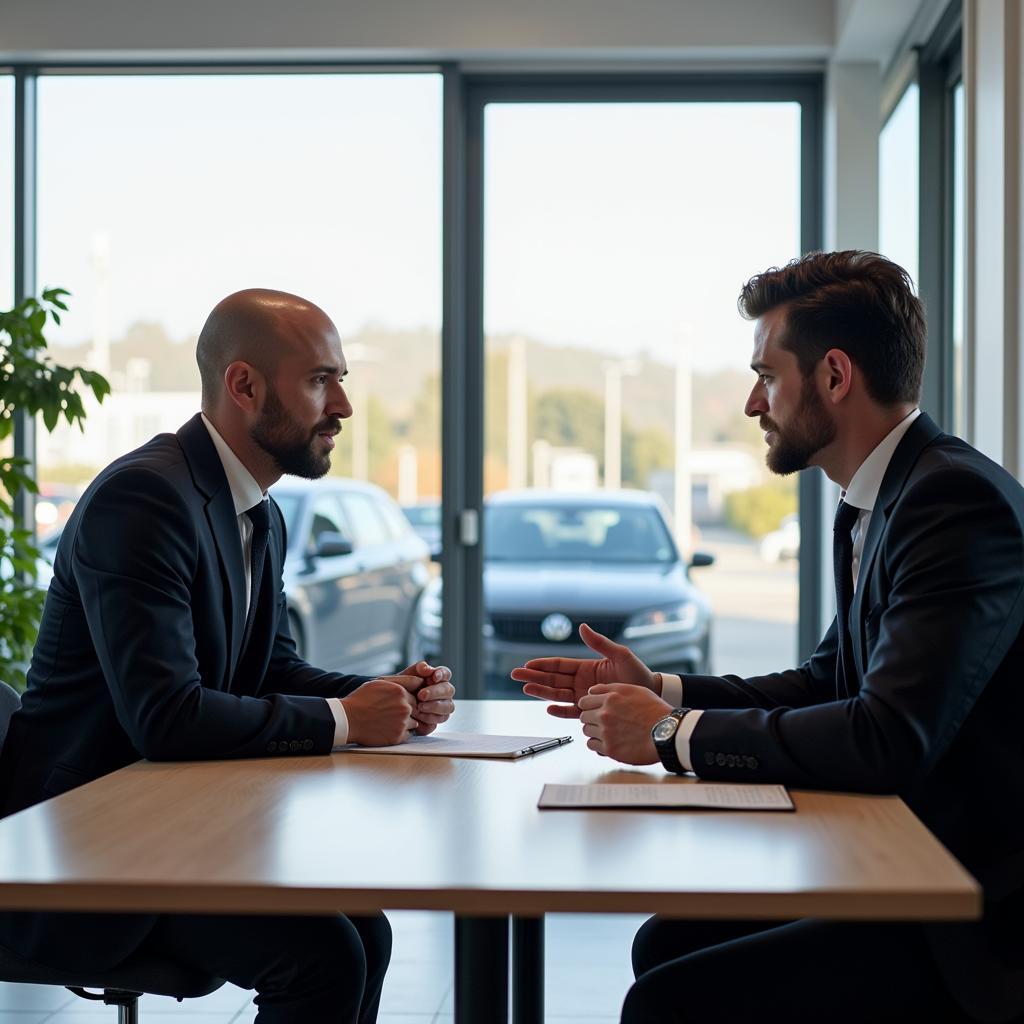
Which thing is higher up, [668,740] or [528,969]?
[668,740]

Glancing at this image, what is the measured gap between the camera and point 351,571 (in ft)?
16.0

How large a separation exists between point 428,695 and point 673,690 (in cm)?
40

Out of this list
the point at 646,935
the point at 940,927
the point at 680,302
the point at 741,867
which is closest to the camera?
the point at 741,867

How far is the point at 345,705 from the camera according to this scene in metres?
1.96

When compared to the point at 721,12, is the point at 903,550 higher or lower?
lower

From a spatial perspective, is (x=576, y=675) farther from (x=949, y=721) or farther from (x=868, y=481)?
(x=949, y=721)

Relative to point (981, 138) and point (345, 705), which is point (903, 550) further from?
point (981, 138)

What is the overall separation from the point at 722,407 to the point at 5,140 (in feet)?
9.10

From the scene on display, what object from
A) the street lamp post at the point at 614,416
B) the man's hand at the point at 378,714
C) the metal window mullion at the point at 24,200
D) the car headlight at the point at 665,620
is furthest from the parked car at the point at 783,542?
the man's hand at the point at 378,714

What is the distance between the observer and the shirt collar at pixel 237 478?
224 centimetres

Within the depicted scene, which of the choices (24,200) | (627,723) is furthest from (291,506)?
(627,723)

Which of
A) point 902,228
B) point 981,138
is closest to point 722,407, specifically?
point 902,228

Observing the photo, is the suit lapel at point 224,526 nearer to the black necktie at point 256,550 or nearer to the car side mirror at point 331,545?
the black necktie at point 256,550

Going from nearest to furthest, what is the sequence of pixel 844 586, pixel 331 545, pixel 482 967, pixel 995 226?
pixel 482 967, pixel 844 586, pixel 995 226, pixel 331 545
